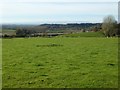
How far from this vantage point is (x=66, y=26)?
113062 millimetres

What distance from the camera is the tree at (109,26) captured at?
9183 cm

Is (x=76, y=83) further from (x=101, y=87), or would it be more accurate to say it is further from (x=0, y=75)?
(x=0, y=75)

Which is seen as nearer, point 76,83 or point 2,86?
point 2,86

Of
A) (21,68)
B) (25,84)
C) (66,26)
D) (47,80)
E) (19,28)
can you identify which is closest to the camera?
(25,84)

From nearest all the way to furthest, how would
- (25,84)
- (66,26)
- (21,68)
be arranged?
1. (25,84)
2. (21,68)
3. (66,26)

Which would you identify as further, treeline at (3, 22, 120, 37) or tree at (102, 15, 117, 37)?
tree at (102, 15, 117, 37)

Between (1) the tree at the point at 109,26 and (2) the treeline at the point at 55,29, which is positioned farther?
(1) the tree at the point at 109,26

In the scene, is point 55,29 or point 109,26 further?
point 55,29

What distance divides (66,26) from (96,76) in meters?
100

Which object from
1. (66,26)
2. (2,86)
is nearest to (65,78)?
(2,86)

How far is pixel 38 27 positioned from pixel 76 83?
83.8m

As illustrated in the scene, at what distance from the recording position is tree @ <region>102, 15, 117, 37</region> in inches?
3615

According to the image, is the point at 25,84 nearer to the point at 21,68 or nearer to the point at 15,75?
the point at 15,75

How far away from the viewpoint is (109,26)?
95750 mm
